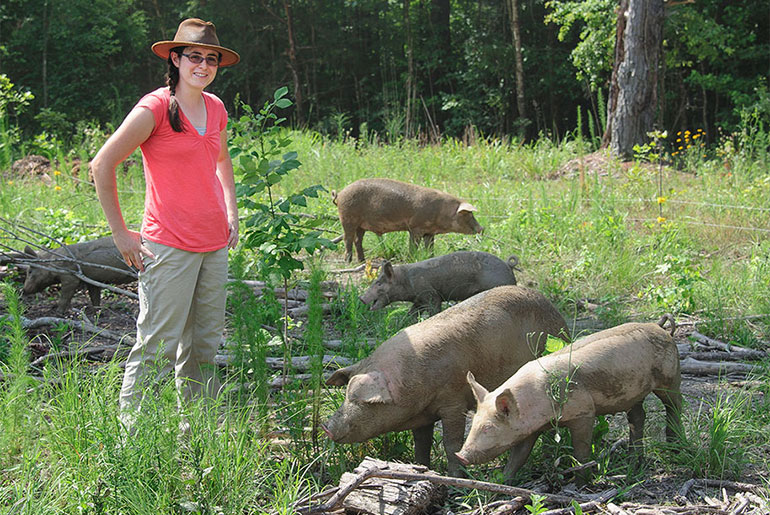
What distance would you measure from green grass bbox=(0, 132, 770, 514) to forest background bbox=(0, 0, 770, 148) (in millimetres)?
5823

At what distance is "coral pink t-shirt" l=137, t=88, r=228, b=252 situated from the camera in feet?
11.7

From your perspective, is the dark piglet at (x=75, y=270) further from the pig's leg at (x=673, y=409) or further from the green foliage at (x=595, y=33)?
the green foliage at (x=595, y=33)

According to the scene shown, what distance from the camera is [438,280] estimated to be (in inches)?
232

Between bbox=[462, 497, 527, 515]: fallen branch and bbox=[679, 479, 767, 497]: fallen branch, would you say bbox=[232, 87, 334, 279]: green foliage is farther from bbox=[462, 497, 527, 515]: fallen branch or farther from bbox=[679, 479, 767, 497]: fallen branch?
bbox=[679, 479, 767, 497]: fallen branch

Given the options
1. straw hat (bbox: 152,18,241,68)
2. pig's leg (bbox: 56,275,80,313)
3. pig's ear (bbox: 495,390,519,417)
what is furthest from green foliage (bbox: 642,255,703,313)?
pig's leg (bbox: 56,275,80,313)

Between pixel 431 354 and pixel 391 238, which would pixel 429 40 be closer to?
pixel 391 238

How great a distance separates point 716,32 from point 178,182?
45.4ft

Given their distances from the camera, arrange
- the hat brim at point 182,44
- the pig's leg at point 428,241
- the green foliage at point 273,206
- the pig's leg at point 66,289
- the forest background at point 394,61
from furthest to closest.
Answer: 1. the forest background at point 394,61
2. the pig's leg at point 428,241
3. the pig's leg at point 66,289
4. the green foliage at point 273,206
5. the hat brim at point 182,44

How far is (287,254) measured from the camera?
4035 mm

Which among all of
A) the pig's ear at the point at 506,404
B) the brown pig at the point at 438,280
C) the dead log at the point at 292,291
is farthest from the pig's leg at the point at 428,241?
the pig's ear at the point at 506,404

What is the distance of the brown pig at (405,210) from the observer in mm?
7355

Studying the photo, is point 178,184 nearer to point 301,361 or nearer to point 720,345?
point 301,361

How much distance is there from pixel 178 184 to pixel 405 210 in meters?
3.94

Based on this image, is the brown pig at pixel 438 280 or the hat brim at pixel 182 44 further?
the brown pig at pixel 438 280
